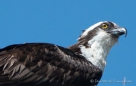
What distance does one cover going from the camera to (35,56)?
25.1 m

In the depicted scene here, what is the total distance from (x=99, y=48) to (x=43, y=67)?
2.26 m

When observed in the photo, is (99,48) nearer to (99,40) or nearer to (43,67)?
(99,40)

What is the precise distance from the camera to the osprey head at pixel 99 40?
2658cm

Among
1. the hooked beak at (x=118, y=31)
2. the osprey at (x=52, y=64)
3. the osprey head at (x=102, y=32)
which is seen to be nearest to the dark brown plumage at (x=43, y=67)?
Result: the osprey at (x=52, y=64)

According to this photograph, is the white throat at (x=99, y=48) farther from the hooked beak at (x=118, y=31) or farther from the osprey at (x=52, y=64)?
the hooked beak at (x=118, y=31)

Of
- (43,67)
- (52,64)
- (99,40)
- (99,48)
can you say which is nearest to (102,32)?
(99,40)

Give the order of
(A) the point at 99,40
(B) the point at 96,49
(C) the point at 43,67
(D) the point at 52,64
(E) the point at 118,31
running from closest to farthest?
(C) the point at 43,67
(D) the point at 52,64
(B) the point at 96,49
(A) the point at 99,40
(E) the point at 118,31

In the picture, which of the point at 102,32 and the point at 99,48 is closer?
the point at 99,48

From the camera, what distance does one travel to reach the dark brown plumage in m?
24.8

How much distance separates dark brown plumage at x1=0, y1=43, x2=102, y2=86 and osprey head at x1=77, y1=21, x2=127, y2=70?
17.4 inches

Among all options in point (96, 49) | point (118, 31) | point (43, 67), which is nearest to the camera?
point (43, 67)

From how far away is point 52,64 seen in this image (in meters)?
25.4

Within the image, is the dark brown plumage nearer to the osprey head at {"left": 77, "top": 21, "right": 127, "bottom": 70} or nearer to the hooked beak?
the osprey head at {"left": 77, "top": 21, "right": 127, "bottom": 70}

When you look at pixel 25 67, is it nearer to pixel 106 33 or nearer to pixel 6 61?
pixel 6 61
